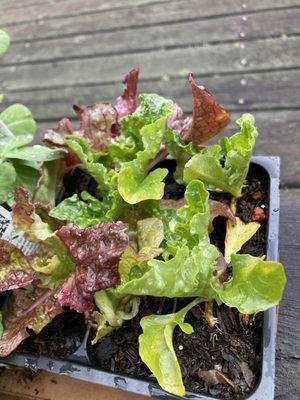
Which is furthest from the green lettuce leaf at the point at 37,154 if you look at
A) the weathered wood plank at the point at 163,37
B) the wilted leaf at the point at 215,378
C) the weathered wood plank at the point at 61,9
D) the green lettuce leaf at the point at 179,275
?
the weathered wood plank at the point at 61,9

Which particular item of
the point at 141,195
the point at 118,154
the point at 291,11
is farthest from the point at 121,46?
the point at 141,195

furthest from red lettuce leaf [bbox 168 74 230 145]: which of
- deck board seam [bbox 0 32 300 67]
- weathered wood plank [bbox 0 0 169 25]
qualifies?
weathered wood plank [bbox 0 0 169 25]

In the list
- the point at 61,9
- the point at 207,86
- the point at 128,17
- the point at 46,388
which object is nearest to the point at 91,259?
the point at 46,388

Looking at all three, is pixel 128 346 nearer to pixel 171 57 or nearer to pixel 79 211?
pixel 79 211

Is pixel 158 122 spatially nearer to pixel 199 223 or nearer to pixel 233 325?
pixel 199 223

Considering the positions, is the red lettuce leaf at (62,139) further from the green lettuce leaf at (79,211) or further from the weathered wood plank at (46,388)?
the weathered wood plank at (46,388)

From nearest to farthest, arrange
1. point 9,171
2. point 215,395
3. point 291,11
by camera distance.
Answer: point 215,395 → point 9,171 → point 291,11
